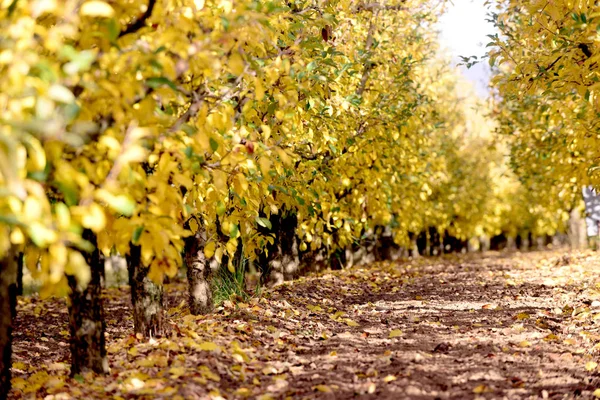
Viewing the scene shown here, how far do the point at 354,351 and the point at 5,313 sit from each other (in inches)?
126

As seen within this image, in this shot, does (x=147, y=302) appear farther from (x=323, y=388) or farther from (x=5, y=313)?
(x=323, y=388)

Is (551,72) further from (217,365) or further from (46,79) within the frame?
(46,79)

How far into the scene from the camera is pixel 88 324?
4.99m

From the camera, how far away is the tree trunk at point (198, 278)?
7.88 metres

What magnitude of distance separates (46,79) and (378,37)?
33.7 ft

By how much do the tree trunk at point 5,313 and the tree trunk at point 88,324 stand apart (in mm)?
475

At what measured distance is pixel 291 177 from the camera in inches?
319

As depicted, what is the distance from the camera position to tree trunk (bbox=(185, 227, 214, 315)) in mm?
7879

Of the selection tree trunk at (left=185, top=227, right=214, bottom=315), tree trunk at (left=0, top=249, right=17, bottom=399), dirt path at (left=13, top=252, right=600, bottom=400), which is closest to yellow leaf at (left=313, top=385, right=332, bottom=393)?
dirt path at (left=13, top=252, right=600, bottom=400)

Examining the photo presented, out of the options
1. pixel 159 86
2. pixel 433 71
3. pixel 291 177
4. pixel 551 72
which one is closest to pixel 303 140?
pixel 291 177

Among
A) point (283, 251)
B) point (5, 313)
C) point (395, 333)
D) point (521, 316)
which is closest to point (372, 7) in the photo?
point (283, 251)

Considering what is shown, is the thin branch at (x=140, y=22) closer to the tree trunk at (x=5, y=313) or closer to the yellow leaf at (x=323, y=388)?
the tree trunk at (x=5, y=313)

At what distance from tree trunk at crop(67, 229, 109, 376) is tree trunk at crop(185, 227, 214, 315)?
2.77m

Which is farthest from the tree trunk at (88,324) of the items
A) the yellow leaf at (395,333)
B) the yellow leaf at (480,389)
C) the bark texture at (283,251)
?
the bark texture at (283,251)
